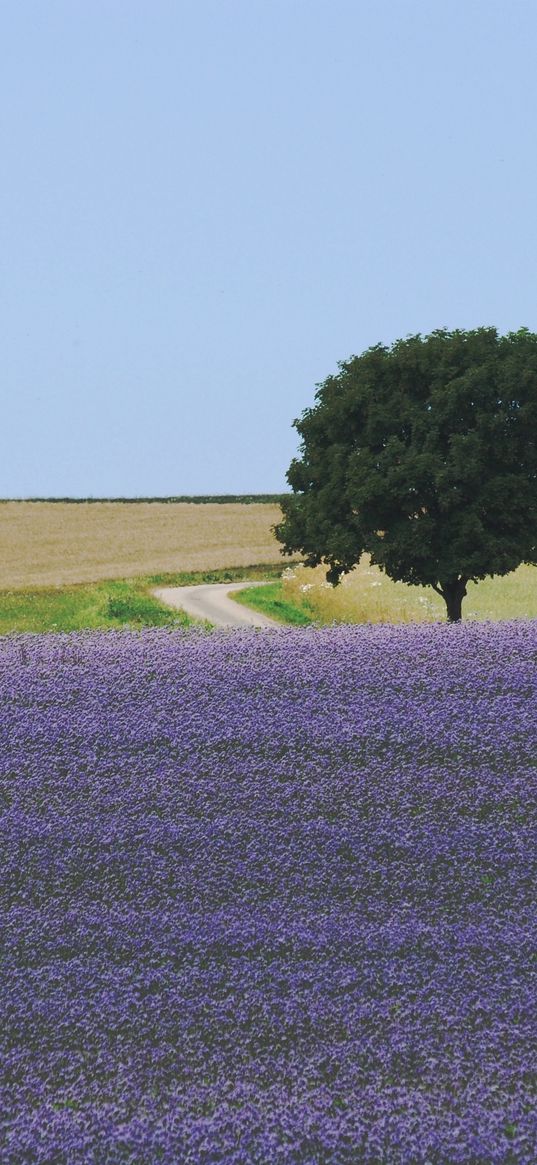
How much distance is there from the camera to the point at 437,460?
85.5 feet

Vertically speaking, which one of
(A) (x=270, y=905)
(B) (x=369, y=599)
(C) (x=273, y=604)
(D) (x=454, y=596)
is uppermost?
(A) (x=270, y=905)

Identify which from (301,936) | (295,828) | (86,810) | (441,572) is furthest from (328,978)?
(441,572)

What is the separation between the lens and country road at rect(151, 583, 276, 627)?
102 feet

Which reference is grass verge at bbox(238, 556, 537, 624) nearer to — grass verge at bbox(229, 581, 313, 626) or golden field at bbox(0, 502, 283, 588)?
grass verge at bbox(229, 581, 313, 626)

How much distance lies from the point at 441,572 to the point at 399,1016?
2010 cm

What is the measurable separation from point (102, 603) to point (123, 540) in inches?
895

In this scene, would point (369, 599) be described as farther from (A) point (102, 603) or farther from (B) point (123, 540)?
(B) point (123, 540)

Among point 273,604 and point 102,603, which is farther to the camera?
point 102,603

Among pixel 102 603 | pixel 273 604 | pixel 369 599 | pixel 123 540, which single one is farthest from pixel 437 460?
pixel 123 540

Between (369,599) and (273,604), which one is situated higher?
(369,599)

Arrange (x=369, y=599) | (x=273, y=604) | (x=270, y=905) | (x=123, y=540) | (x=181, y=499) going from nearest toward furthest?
(x=270, y=905), (x=369, y=599), (x=273, y=604), (x=123, y=540), (x=181, y=499)

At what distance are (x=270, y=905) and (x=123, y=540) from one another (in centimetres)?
5002

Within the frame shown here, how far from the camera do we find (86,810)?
8.01 meters

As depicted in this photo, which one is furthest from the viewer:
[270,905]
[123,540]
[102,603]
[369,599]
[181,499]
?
[181,499]
